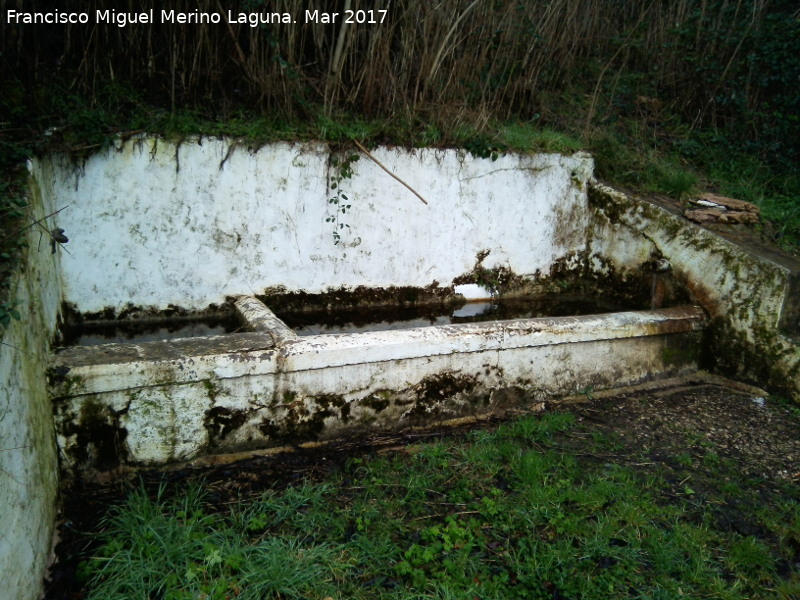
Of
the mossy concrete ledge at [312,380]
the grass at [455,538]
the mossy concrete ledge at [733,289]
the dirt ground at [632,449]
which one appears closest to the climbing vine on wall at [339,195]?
the mossy concrete ledge at [312,380]

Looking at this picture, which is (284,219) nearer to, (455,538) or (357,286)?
(357,286)

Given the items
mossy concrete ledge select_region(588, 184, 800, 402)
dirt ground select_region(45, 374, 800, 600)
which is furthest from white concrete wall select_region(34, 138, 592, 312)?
dirt ground select_region(45, 374, 800, 600)

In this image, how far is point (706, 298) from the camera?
4398 mm

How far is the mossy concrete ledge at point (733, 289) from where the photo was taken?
4.00 m

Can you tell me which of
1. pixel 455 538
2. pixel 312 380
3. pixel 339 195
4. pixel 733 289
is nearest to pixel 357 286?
pixel 339 195

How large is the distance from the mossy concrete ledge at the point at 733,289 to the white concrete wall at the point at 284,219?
0.70 m

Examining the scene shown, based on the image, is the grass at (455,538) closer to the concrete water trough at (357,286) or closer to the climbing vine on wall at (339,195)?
the concrete water trough at (357,286)

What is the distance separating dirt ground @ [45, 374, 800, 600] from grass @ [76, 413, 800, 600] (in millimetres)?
89

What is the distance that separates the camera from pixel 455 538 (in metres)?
2.53

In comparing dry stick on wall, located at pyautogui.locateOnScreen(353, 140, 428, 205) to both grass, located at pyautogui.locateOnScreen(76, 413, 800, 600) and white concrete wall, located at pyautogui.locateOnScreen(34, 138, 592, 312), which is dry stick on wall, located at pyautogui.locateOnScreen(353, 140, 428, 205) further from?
grass, located at pyautogui.locateOnScreen(76, 413, 800, 600)

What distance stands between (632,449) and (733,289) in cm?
165

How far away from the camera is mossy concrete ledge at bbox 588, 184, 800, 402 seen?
3998mm

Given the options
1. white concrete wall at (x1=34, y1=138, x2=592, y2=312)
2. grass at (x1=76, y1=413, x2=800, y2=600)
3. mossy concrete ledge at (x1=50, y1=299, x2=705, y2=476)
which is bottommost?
grass at (x1=76, y1=413, x2=800, y2=600)

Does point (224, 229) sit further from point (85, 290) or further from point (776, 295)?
point (776, 295)
